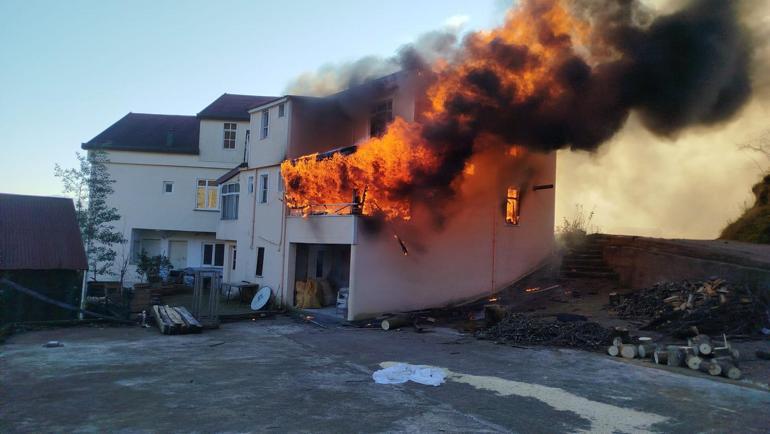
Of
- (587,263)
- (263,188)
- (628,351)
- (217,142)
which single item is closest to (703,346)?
(628,351)

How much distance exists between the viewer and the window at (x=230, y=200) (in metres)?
24.6

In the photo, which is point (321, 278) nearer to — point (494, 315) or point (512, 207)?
point (512, 207)

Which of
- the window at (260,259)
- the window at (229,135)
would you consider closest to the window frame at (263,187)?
the window at (260,259)

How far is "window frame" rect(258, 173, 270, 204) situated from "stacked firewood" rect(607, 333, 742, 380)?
1481 centimetres

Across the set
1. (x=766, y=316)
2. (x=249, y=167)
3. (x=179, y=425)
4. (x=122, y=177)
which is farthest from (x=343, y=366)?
(x=122, y=177)

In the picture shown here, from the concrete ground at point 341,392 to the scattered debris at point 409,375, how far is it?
20 centimetres

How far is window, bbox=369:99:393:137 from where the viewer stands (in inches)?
761

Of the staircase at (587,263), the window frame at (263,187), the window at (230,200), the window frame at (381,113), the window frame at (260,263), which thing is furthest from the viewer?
the window at (230,200)

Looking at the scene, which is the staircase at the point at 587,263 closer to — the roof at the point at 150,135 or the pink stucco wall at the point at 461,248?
the pink stucco wall at the point at 461,248

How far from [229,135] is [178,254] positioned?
746 cm

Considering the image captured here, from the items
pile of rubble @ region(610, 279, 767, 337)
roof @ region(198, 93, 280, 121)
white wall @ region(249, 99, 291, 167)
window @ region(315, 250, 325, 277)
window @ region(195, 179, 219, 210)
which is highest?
roof @ region(198, 93, 280, 121)

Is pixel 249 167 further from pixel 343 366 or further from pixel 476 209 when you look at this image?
pixel 343 366

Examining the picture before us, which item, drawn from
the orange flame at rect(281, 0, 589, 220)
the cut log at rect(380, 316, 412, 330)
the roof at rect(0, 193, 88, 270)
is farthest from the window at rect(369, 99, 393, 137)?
the roof at rect(0, 193, 88, 270)

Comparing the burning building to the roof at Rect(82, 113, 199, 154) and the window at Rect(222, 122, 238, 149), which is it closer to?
the window at Rect(222, 122, 238, 149)
